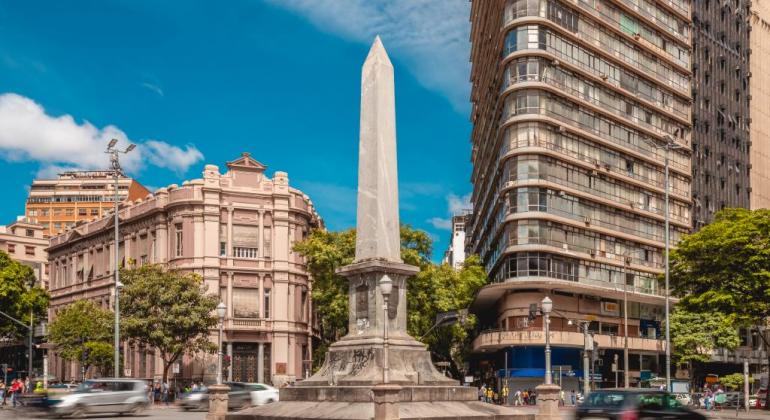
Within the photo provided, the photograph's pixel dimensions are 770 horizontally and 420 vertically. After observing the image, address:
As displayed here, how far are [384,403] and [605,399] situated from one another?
18.9 ft

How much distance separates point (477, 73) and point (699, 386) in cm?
3554

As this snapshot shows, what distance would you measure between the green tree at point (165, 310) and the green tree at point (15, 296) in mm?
18070

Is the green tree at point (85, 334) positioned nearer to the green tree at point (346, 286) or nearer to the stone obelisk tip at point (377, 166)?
the green tree at point (346, 286)

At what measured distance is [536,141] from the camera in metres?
64.8

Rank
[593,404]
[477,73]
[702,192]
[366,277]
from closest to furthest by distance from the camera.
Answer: [593,404], [366,277], [702,192], [477,73]

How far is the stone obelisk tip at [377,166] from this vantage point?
85.4 feet

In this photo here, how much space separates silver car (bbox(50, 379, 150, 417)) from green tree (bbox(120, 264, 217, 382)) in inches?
795

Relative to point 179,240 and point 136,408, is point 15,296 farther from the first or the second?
point 136,408

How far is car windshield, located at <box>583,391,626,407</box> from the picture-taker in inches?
892

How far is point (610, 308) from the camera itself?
6912 centimetres

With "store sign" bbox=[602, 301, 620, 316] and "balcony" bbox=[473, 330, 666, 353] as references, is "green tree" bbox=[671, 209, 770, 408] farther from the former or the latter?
"store sign" bbox=[602, 301, 620, 316]

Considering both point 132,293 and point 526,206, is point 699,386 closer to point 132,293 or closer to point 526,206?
point 526,206

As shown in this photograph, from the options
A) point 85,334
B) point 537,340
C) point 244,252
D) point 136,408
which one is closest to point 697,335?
point 537,340

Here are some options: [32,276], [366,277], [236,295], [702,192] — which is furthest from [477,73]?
[366,277]
